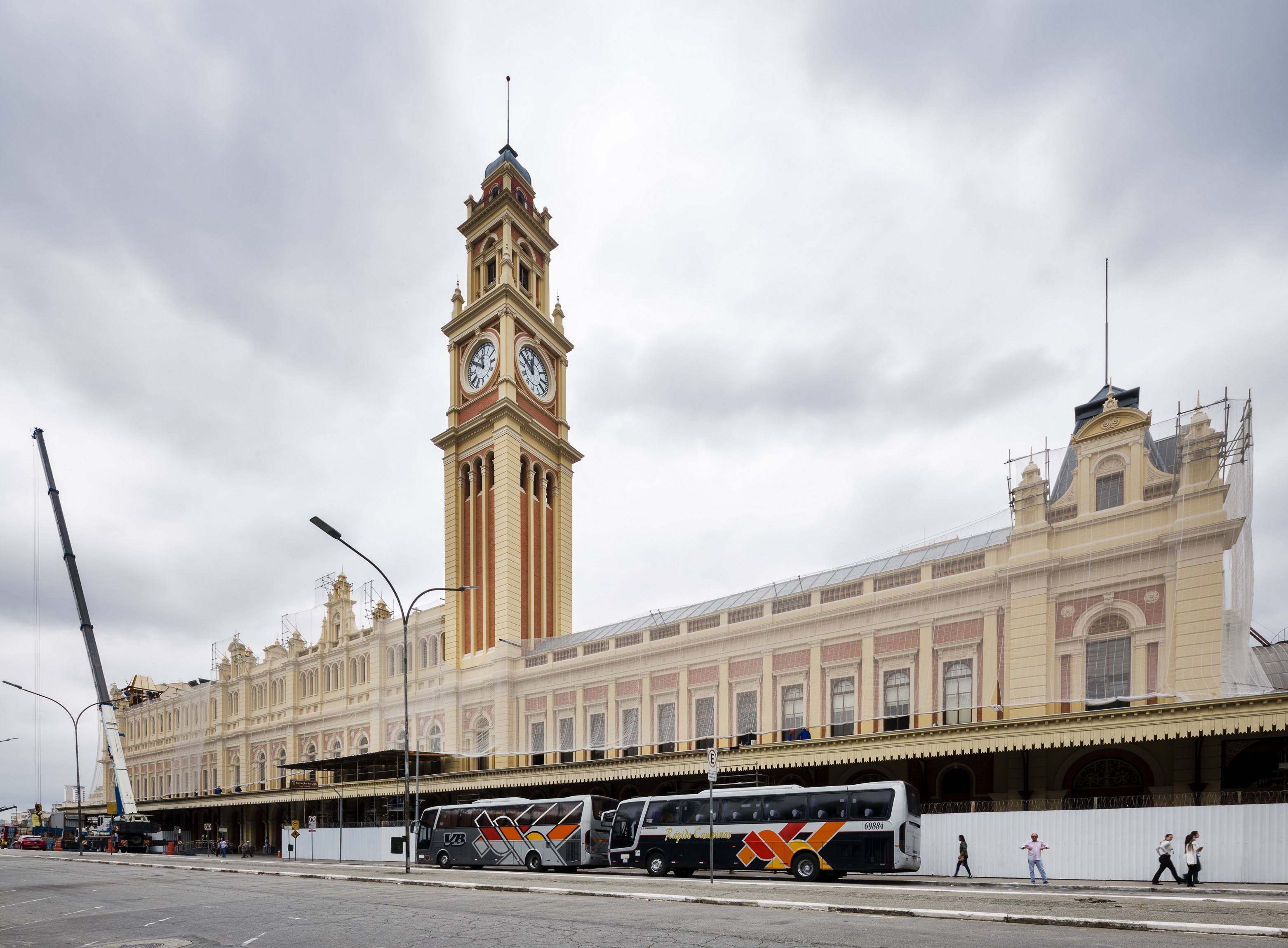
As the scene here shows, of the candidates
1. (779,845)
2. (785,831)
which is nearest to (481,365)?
(785,831)

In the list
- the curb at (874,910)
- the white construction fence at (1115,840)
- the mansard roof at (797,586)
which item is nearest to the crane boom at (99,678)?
the mansard roof at (797,586)

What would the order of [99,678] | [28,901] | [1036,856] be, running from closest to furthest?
[28,901] → [1036,856] → [99,678]

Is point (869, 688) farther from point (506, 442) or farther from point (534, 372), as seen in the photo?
point (534, 372)

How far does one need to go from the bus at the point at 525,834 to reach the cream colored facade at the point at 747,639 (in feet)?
17.3

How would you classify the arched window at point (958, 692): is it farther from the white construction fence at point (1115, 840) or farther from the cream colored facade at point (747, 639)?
the white construction fence at point (1115, 840)

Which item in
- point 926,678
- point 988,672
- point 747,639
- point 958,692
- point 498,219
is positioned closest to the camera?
point 988,672

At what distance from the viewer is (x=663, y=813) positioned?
Answer: 96.6 ft

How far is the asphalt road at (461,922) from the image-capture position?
1257cm

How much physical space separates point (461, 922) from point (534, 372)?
4986 centimetres

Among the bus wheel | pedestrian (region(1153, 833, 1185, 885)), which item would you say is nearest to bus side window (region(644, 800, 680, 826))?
the bus wheel

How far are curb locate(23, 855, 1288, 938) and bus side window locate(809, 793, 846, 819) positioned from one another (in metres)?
6.75

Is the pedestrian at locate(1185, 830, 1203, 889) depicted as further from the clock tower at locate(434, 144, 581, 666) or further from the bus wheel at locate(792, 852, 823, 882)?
the clock tower at locate(434, 144, 581, 666)

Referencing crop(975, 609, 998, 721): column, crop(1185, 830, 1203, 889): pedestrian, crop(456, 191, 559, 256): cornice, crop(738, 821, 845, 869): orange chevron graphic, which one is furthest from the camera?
crop(456, 191, 559, 256): cornice

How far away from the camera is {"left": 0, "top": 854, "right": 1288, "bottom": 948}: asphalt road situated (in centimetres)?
1257
